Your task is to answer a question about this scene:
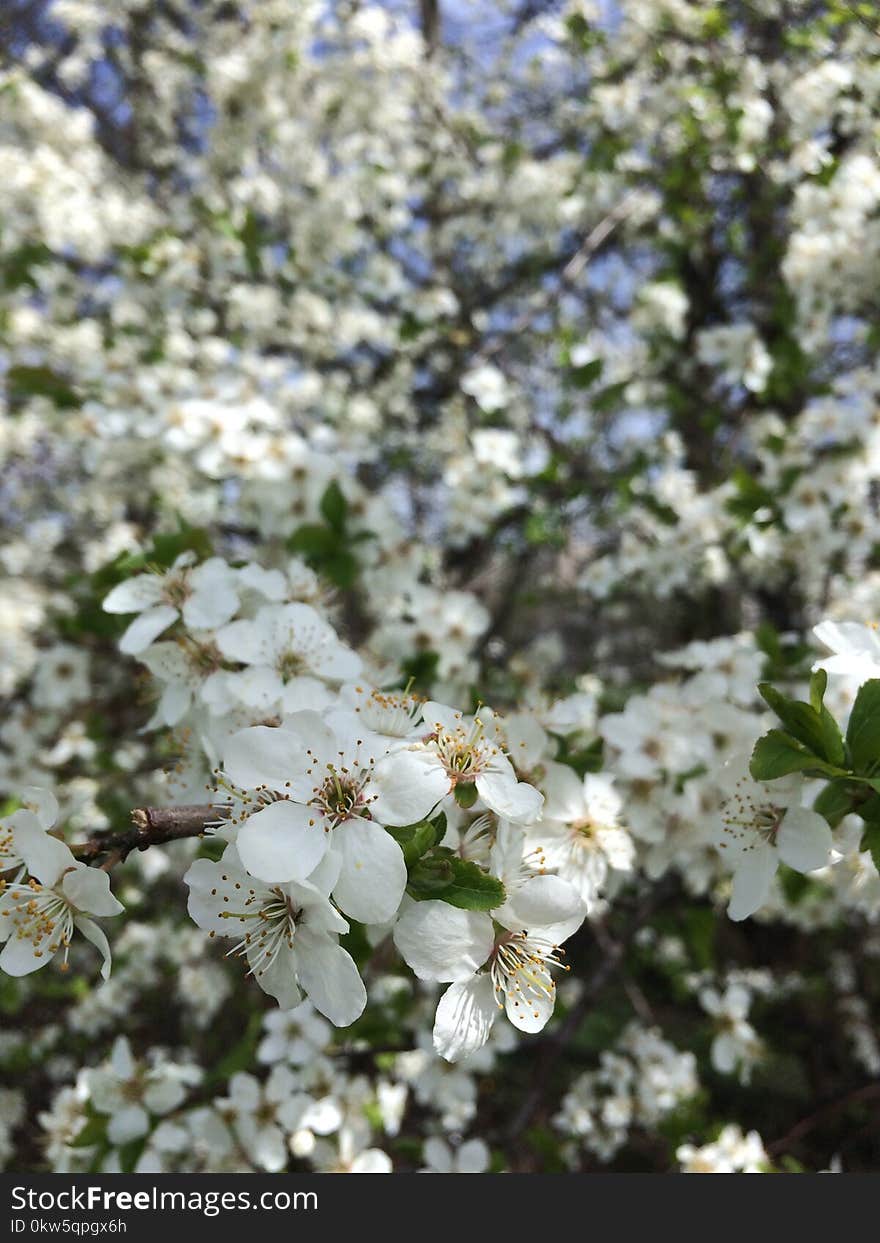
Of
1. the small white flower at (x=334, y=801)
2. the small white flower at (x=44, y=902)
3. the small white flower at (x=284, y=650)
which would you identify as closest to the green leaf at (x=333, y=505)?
the small white flower at (x=284, y=650)

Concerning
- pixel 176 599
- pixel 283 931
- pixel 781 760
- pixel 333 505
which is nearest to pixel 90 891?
pixel 283 931

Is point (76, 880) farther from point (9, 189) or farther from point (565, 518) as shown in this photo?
point (9, 189)

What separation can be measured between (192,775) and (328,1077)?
1159 millimetres

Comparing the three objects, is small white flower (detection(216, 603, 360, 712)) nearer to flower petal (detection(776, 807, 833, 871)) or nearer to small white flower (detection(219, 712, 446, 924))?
small white flower (detection(219, 712, 446, 924))

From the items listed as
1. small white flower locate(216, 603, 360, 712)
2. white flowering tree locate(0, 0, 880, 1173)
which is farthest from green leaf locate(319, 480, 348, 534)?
small white flower locate(216, 603, 360, 712)

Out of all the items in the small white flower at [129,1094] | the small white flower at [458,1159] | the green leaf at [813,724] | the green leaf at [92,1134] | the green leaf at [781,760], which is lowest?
the small white flower at [458,1159]

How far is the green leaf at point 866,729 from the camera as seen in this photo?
99 centimetres

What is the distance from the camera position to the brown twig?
895 millimetres

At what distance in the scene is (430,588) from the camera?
7.89 ft

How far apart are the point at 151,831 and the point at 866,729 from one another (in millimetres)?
842

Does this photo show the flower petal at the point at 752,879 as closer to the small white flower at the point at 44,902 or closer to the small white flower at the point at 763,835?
the small white flower at the point at 763,835

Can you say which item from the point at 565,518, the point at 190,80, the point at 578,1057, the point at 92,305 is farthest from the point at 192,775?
the point at 190,80

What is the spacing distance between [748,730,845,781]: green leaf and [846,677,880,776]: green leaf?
1.2 inches

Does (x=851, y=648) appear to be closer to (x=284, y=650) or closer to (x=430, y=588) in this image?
(x=284, y=650)
